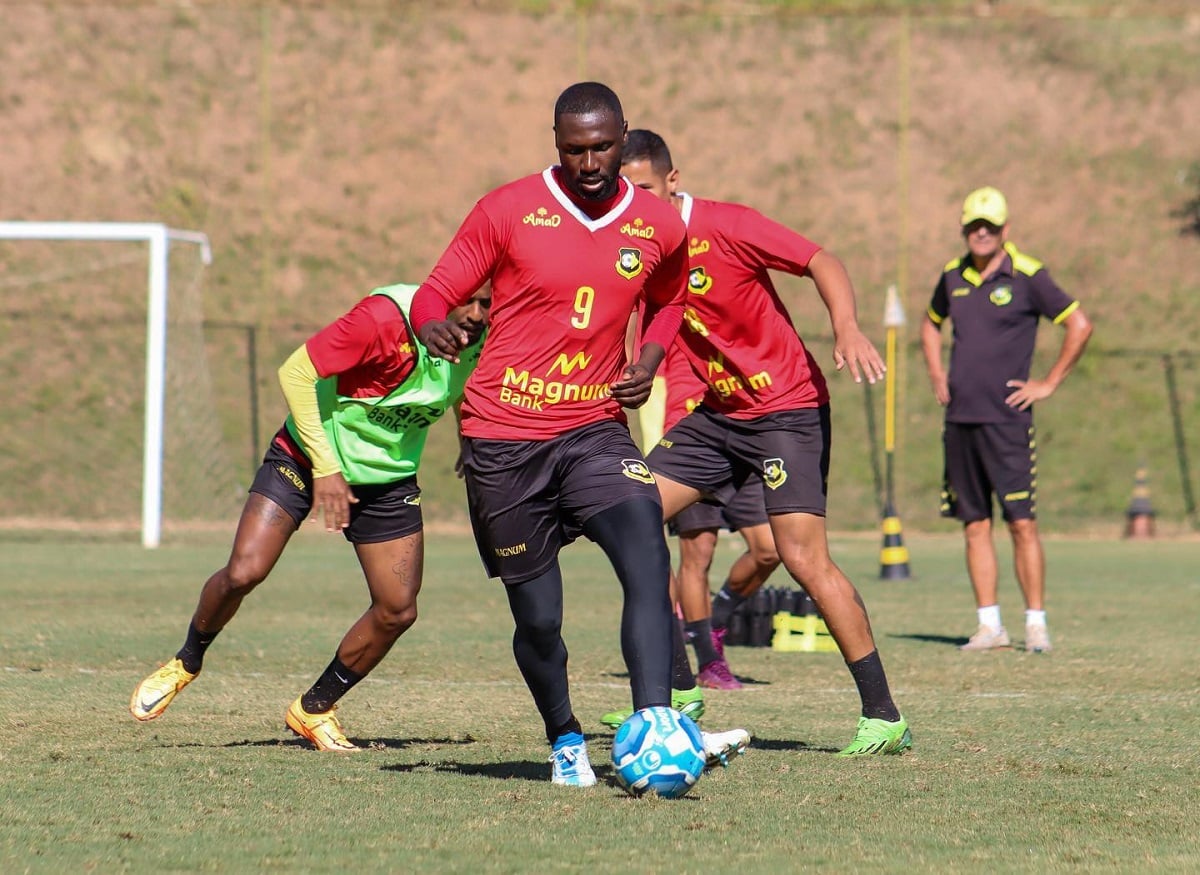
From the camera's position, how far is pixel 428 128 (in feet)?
102

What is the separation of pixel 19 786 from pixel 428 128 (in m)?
26.2

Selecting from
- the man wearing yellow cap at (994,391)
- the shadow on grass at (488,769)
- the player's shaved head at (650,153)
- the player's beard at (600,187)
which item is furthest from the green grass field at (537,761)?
the player's shaved head at (650,153)

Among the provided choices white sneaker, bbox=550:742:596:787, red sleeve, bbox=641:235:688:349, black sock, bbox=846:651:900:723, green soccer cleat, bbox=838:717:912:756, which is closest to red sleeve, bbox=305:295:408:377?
red sleeve, bbox=641:235:688:349

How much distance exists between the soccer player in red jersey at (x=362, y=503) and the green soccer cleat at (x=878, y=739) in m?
1.75

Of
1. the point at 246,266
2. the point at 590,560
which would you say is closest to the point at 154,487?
the point at 590,560

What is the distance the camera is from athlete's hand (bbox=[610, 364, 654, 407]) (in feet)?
18.7

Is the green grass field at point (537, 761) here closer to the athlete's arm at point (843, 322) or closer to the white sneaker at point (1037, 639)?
the white sneaker at point (1037, 639)

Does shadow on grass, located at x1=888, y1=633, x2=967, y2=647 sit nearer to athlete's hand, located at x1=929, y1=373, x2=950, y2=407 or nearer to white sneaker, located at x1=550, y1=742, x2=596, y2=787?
athlete's hand, located at x1=929, y1=373, x2=950, y2=407

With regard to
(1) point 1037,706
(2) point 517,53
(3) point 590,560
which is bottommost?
(3) point 590,560

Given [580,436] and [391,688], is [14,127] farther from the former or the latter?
[580,436]

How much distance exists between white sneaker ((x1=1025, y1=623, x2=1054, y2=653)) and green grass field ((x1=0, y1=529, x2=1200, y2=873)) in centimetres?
13

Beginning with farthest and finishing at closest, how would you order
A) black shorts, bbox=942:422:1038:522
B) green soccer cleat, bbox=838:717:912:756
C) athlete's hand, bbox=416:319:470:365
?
black shorts, bbox=942:422:1038:522, green soccer cleat, bbox=838:717:912:756, athlete's hand, bbox=416:319:470:365

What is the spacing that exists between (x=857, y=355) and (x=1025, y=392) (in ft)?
15.0

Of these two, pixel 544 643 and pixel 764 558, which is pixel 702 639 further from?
pixel 544 643
